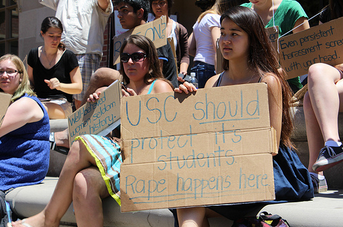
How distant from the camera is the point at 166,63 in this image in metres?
3.53

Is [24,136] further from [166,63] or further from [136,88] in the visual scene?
[166,63]

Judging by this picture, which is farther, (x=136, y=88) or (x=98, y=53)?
(x=98, y=53)

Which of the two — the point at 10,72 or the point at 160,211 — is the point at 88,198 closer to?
the point at 160,211

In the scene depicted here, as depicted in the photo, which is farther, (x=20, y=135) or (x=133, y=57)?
(x=20, y=135)

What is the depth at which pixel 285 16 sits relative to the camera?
3336mm

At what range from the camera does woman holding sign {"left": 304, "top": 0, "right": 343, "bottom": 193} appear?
7.47ft

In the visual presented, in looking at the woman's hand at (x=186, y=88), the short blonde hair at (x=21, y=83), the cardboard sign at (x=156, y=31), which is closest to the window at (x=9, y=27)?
the short blonde hair at (x=21, y=83)

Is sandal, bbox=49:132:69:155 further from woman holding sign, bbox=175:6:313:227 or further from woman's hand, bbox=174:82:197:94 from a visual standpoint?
woman's hand, bbox=174:82:197:94

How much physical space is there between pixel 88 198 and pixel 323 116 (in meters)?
1.47

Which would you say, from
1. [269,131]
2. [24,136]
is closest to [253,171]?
[269,131]

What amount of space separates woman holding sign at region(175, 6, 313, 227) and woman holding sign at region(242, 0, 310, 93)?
1.08 meters

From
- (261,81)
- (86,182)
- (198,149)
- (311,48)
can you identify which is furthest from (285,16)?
(86,182)

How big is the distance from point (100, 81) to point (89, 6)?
2437mm

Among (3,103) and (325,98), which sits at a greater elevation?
(3,103)
